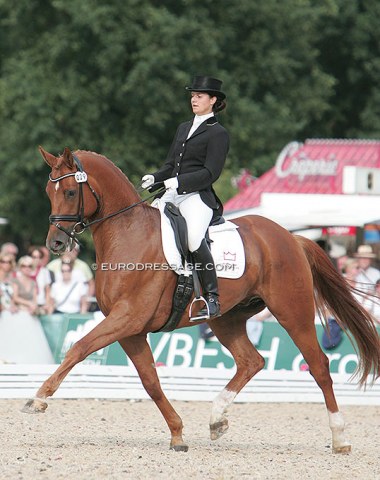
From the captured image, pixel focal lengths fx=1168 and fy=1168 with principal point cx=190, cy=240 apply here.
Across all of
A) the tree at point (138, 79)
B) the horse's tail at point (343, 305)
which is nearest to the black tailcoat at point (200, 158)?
the horse's tail at point (343, 305)

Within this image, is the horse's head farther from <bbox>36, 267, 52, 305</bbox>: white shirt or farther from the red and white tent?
the red and white tent

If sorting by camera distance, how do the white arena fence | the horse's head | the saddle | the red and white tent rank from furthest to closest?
the red and white tent → the white arena fence → the saddle → the horse's head

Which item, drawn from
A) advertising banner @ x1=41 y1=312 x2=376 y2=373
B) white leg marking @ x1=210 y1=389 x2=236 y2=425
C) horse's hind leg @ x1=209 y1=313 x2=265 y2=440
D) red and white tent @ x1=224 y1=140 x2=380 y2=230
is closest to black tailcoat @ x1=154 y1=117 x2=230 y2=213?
horse's hind leg @ x1=209 y1=313 x2=265 y2=440

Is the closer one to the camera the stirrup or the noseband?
the noseband

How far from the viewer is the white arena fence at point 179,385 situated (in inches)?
500

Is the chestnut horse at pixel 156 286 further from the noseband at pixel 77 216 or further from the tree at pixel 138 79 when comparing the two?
the tree at pixel 138 79

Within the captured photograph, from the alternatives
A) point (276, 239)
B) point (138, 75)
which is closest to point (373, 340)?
point (276, 239)

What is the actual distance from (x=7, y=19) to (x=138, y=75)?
16.3 feet

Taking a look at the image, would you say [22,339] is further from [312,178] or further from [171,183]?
[312,178]

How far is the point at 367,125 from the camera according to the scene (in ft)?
121

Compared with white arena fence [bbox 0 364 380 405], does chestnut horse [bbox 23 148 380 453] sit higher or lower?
higher

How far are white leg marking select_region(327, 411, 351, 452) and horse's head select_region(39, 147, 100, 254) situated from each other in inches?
105

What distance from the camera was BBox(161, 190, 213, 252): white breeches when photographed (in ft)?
30.0

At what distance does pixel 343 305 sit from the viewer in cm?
1039
